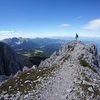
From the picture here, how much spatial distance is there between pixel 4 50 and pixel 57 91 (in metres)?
65.9

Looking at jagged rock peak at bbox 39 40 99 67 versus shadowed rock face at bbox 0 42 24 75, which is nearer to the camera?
jagged rock peak at bbox 39 40 99 67

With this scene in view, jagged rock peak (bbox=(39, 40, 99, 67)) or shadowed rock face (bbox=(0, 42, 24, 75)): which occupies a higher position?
jagged rock peak (bbox=(39, 40, 99, 67))

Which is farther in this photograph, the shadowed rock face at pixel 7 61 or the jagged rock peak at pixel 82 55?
the shadowed rock face at pixel 7 61

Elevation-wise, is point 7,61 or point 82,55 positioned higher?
point 82,55

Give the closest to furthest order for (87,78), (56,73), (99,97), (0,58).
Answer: (99,97) < (87,78) < (56,73) < (0,58)

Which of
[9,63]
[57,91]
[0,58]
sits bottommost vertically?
[9,63]

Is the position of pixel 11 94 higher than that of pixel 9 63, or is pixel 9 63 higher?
pixel 11 94

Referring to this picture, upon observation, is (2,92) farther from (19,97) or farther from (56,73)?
(56,73)

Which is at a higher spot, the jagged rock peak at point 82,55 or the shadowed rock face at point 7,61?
the jagged rock peak at point 82,55

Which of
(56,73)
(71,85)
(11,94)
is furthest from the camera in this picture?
(56,73)

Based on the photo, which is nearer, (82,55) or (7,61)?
(82,55)

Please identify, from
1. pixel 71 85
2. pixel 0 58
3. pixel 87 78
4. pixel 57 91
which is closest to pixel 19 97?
pixel 57 91

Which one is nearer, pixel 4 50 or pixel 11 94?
pixel 11 94

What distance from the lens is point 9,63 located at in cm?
6706
